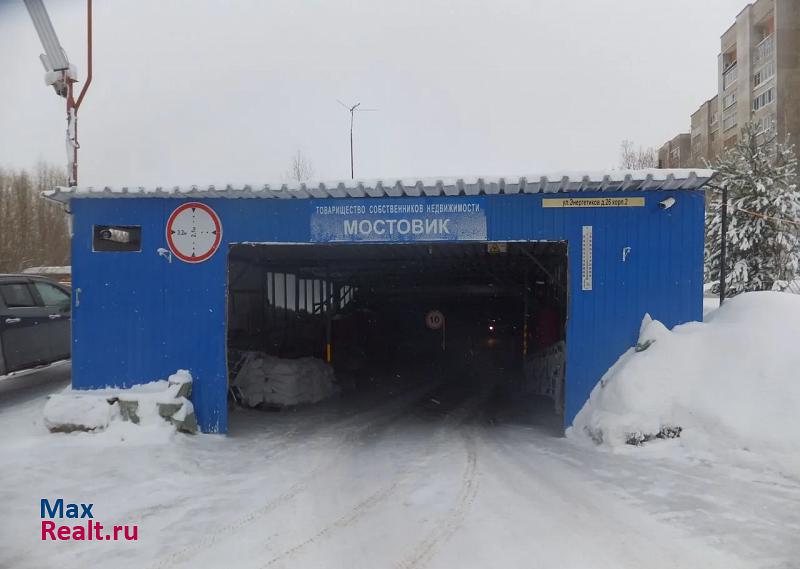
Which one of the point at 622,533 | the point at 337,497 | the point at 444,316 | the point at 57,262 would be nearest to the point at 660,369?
the point at 622,533

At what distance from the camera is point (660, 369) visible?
7910 mm

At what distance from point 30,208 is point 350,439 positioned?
36179 millimetres

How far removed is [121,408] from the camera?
8578 mm

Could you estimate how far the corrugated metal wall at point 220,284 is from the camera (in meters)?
8.85

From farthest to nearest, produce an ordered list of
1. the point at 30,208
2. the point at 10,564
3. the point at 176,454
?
the point at 30,208 < the point at 176,454 < the point at 10,564

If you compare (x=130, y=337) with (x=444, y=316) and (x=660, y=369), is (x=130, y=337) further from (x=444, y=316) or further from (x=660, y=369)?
(x=444, y=316)

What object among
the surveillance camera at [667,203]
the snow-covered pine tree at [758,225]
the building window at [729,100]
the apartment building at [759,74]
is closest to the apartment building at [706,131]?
the apartment building at [759,74]

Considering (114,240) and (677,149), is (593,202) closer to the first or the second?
(114,240)

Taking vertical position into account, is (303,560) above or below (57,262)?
below

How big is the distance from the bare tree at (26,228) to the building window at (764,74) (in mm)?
47886

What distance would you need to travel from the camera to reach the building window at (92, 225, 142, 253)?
9.43 m

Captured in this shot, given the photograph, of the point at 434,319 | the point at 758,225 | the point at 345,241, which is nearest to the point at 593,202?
the point at 345,241

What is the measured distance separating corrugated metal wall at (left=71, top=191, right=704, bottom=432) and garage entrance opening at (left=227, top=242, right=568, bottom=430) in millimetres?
1415

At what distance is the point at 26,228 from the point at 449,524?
126 feet
